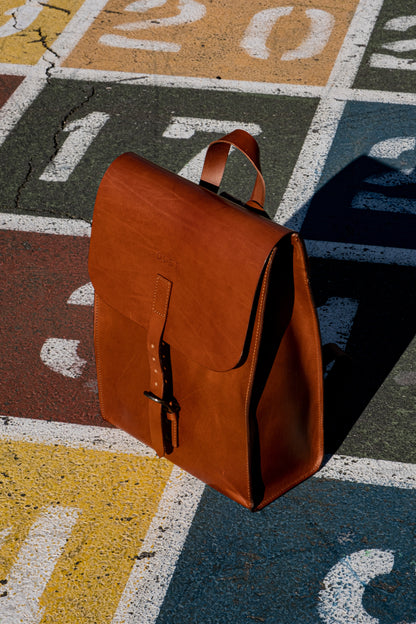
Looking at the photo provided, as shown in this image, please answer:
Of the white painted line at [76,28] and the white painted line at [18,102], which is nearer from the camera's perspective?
the white painted line at [18,102]

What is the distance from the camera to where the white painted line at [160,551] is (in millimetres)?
3000

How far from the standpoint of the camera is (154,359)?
3.14 m

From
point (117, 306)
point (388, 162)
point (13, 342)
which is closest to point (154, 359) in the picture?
point (117, 306)

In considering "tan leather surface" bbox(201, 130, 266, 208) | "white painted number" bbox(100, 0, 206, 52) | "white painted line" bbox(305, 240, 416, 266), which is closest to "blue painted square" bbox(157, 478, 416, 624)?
"tan leather surface" bbox(201, 130, 266, 208)

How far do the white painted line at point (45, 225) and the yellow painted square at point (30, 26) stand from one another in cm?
212

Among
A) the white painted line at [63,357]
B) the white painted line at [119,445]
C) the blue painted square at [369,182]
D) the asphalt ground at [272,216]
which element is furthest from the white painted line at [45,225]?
the white painted line at [119,445]

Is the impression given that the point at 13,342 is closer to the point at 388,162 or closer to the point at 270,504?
the point at 270,504

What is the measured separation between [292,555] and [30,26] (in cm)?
536

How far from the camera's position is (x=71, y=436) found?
3672 millimetres

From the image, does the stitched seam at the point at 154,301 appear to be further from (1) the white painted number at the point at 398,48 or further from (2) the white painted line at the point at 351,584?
(1) the white painted number at the point at 398,48

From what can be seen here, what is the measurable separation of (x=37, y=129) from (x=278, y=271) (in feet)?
11.2

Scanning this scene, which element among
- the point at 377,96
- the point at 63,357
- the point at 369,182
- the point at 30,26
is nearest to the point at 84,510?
the point at 63,357

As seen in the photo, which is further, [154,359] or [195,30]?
[195,30]

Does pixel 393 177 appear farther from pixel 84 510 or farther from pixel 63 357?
pixel 84 510
